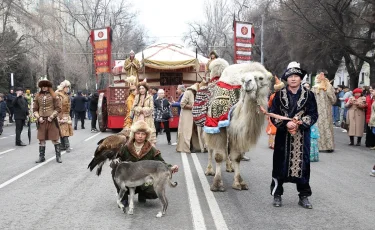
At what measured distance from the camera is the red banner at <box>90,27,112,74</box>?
72.0 feet

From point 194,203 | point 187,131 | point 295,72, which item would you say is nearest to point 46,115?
point 187,131

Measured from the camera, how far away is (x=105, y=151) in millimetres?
5574

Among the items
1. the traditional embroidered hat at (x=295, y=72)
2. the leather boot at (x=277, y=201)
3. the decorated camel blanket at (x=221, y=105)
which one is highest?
the traditional embroidered hat at (x=295, y=72)

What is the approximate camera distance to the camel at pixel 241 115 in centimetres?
614

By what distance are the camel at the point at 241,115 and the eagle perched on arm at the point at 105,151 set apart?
1.75 metres

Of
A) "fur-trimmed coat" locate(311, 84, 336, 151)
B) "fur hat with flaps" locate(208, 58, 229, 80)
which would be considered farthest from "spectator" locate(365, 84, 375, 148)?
"fur hat with flaps" locate(208, 58, 229, 80)

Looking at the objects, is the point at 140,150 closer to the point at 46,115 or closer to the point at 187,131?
the point at 46,115

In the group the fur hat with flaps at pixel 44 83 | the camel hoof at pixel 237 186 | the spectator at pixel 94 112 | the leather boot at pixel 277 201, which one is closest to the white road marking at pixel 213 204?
the camel hoof at pixel 237 186

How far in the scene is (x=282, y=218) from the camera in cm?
532

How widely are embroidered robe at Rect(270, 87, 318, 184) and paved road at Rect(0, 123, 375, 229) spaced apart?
19.2 inches

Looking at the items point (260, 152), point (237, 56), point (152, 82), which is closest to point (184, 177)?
point (260, 152)

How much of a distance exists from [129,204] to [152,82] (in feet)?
49.0

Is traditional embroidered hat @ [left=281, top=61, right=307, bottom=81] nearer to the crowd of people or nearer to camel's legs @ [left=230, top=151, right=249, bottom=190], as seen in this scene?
the crowd of people

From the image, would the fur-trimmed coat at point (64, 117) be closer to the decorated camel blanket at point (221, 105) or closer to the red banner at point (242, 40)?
the decorated camel blanket at point (221, 105)
